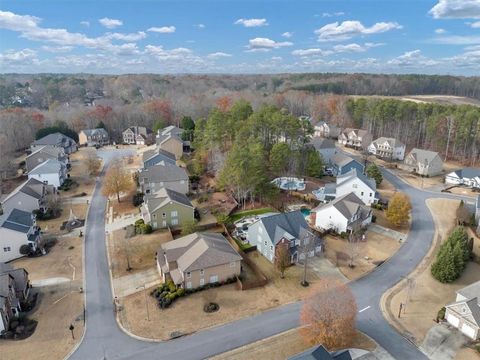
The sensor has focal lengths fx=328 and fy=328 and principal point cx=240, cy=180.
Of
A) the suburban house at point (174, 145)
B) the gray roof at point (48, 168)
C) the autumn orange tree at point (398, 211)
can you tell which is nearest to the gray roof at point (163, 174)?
the gray roof at point (48, 168)

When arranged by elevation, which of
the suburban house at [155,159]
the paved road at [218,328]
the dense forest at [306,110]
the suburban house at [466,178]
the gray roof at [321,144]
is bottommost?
the paved road at [218,328]

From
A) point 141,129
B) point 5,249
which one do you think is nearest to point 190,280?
point 5,249

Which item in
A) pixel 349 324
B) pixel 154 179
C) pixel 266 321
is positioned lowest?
pixel 266 321

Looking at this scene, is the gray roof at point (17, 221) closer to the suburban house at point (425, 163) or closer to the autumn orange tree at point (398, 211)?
the autumn orange tree at point (398, 211)

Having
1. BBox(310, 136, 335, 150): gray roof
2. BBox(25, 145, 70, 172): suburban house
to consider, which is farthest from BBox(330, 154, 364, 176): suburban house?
BBox(25, 145, 70, 172): suburban house

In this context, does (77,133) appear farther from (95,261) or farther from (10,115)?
(95,261)

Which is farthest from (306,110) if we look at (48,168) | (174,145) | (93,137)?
(48,168)
